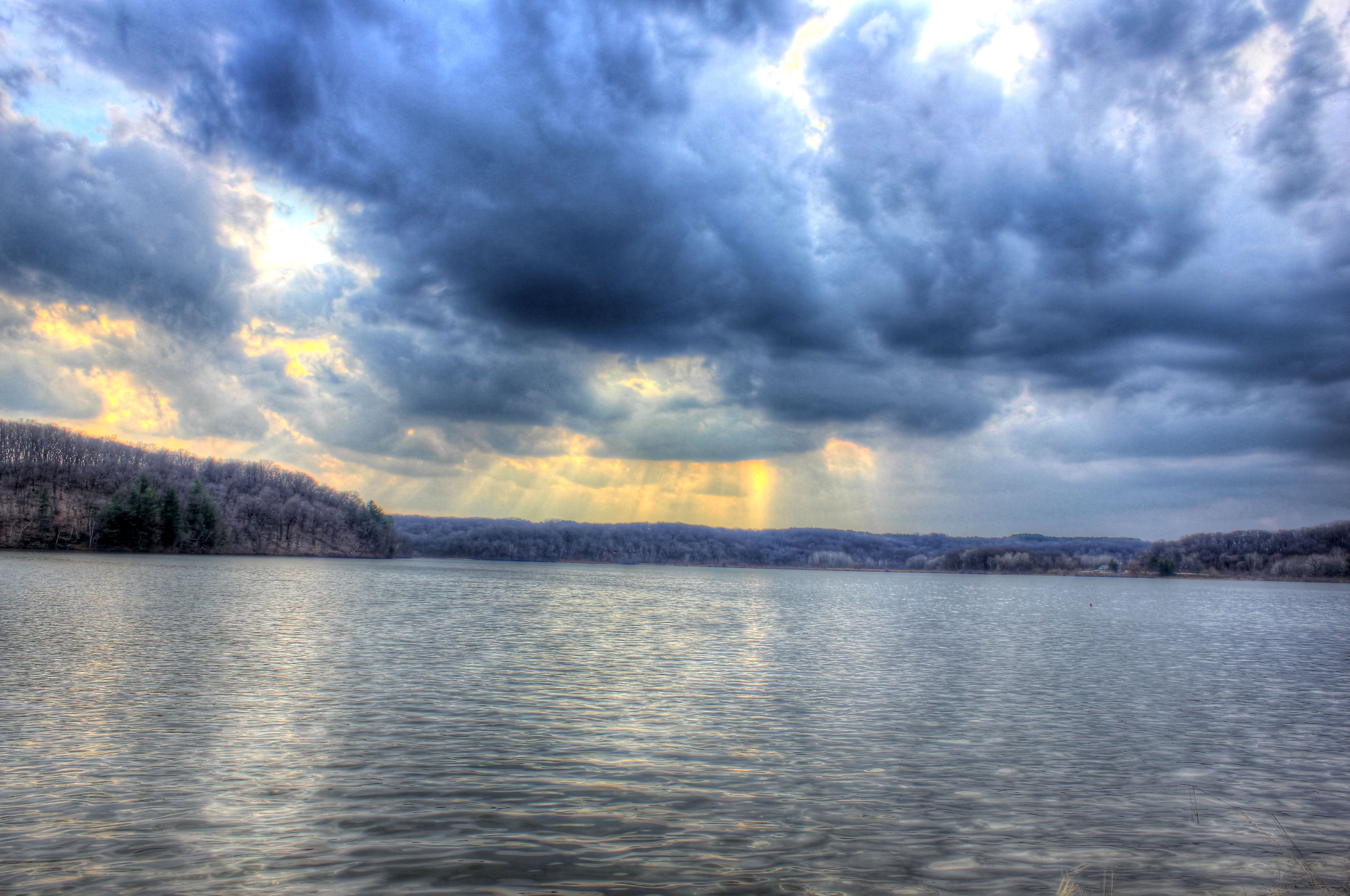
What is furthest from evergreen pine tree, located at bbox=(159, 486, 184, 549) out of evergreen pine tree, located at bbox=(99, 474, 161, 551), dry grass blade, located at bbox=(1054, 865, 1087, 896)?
dry grass blade, located at bbox=(1054, 865, 1087, 896)

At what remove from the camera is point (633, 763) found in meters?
16.4

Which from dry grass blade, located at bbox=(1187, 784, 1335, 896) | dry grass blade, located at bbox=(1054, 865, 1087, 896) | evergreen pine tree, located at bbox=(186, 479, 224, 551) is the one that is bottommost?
dry grass blade, located at bbox=(1187, 784, 1335, 896)

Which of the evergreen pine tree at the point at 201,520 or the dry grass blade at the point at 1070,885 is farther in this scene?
the evergreen pine tree at the point at 201,520

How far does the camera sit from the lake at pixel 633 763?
35.3ft

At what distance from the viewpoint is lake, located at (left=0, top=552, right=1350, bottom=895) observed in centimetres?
1077

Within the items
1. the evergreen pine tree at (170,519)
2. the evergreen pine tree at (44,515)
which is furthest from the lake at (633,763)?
the evergreen pine tree at (44,515)

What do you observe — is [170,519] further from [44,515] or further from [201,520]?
[44,515]

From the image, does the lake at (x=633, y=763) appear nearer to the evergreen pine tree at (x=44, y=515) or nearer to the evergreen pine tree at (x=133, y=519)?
the evergreen pine tree at (x=133, y=519)

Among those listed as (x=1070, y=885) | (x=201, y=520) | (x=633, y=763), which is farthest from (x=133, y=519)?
(x=1070, y=885)

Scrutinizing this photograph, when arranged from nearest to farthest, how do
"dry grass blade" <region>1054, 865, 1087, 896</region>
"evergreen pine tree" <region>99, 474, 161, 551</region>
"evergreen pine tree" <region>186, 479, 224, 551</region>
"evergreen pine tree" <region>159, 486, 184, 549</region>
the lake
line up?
"dry grass blade" <region>1054, 865, 1087, 896</region> → the lake → "evergreen pine tree" <region>99, 474, 161, 551</region> → "evergreen pine tree" <region>159, 486, 184, 549</region> → "evergreen pine tree" <region>186, 479, 224, 551</region>

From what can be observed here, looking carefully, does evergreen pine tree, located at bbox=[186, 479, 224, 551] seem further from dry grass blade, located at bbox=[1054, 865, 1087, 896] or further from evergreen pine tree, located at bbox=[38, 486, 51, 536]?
dry grass blade, located at bbox=[1054, 865, 1087, 896]

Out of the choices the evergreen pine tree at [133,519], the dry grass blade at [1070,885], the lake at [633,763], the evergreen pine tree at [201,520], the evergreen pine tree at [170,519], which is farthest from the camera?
the evergreen pine tree at [201,520]

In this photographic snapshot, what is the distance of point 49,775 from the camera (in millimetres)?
14117

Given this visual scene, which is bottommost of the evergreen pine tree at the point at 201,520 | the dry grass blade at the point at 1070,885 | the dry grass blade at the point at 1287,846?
the dry grass blade at the point at 1287,846
